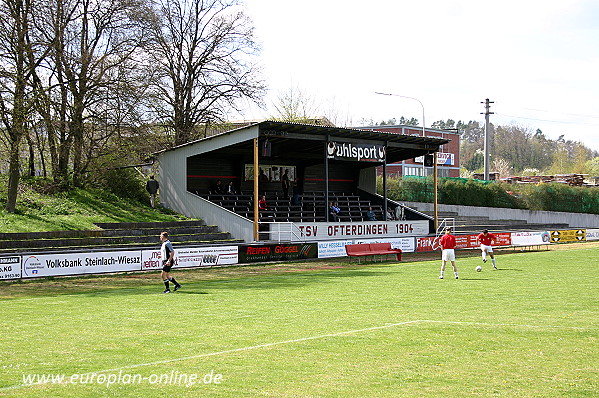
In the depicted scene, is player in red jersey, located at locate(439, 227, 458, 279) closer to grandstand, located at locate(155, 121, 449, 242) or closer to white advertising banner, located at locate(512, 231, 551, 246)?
grandstand, located at locate(155, 121, 449, 242)

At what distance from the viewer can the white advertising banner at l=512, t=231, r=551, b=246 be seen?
42.0 metres

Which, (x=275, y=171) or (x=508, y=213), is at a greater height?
(x=275, y=171)

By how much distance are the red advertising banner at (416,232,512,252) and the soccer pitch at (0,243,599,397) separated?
57.5 feet

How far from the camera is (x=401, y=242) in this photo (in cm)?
3778

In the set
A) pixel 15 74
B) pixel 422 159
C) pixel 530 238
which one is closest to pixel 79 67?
pixel 15 74

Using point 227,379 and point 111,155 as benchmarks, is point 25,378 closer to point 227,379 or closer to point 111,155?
point 227,379

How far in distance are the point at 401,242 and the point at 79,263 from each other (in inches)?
751

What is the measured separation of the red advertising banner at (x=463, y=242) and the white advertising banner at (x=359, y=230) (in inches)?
64.2

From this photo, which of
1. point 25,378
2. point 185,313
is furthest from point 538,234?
point 25,378

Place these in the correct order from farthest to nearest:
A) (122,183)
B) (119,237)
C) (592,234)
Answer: (592,234)
(122,183)
(119,237)

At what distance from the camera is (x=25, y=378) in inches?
347

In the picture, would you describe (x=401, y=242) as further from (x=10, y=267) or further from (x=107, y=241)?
(x=10, y=267)

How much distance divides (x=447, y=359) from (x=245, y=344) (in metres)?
3.50

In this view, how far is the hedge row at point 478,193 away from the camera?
6000 centimetres
